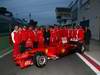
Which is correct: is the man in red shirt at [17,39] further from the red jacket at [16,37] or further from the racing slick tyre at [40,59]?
the racing slick tyre at [40,59]

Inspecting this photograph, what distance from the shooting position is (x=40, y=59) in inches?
571

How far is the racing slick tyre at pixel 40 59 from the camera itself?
14.4m

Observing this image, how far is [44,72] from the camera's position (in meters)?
12.8

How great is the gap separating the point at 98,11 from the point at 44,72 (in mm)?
34111

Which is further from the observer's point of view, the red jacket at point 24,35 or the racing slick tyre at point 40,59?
the red jacket at point 24,35

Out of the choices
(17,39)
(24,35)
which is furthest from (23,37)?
(17,39)

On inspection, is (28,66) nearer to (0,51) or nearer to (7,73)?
(7,73)

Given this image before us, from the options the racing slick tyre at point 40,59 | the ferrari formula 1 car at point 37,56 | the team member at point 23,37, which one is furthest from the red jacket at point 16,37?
the racing slick tyre at point 40,59

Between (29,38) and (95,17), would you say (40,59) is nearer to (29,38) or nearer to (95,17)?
(29,38)

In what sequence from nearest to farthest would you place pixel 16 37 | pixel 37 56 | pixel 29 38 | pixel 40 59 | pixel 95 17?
pixel 37 56 → pixel 40 59 → pixel 16 37 → pixel 29 38 → pixel 95 17

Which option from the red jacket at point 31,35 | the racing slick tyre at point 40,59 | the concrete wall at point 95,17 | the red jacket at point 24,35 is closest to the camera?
the racing slick tyre at point 40,59

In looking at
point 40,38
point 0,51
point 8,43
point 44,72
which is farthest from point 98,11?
point 44,72

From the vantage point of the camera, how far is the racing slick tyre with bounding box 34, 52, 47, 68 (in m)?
14.4

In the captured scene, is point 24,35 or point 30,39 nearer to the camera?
point 24,35
